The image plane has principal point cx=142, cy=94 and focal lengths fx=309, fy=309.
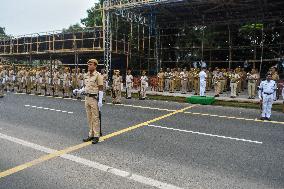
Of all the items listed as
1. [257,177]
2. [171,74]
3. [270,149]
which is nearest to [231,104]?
[171,74]

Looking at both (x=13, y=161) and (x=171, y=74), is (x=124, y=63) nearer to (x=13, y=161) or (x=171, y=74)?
(x=171, y=74)

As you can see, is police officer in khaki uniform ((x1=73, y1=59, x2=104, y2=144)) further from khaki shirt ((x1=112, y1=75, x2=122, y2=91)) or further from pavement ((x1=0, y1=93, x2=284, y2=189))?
khaki shirt ((x1=112, y1=75, x2=122, y2=91))

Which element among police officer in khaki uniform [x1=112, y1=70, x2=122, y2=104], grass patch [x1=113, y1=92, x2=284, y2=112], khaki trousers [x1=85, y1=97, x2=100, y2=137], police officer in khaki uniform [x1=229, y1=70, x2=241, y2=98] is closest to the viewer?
khaki trousers [x1=85, y1=97, x2=100, y2=137]

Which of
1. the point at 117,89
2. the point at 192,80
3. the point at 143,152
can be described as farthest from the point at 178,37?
the point at 143,152

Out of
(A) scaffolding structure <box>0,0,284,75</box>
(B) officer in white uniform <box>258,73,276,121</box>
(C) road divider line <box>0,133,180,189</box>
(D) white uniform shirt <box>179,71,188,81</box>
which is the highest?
(A) scaffolding structure <box>0,0,284,75</box>

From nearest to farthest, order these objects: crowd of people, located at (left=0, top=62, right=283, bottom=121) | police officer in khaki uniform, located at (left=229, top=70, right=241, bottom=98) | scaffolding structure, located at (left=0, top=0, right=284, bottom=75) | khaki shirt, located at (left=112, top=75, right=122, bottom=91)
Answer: khaki shirt, located at (left=112, top=75, right=122, bottom=91), police officer in khaki uniform, located at (left=229, top=70, right=241, bottom=98), crowd of people, located at (left=0, top=62, right=283, bottom=121), scaffolding structure, located at (left=0, top=0, right=284, bottom=75)

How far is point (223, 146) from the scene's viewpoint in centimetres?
777

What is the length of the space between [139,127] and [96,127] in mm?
2242

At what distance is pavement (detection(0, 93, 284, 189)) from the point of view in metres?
5.48

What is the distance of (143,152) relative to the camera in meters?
7.18

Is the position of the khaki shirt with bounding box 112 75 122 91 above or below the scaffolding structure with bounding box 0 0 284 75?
below

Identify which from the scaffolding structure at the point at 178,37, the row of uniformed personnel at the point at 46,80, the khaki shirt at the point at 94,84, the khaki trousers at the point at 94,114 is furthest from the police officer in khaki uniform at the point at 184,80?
the khaki trousers at the point at 94,114

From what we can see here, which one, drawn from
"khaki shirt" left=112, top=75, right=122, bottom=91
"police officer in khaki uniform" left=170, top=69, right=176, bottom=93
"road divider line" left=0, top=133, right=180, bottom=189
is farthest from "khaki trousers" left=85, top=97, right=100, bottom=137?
"police officer in khaki uniform" left=170, top=69, right=176, bottom=93

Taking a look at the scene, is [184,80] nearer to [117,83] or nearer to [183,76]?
[183,76]
